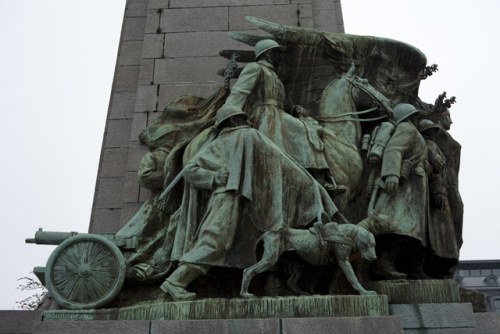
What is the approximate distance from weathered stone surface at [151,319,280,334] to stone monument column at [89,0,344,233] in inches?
109

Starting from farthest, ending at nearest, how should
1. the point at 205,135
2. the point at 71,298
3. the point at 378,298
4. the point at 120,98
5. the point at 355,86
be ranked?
the point at 120,98, the point at 355,86, the point at 205,135, the point at 71,298, the point at 378,298

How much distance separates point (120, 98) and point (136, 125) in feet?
3.08

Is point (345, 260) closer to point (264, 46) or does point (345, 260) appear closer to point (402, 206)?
point (402, 206)

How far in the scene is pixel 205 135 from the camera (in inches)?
297

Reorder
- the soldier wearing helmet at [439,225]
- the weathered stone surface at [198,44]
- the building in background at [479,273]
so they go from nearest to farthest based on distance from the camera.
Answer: the soldier wearing helmet at [439,225]
the weathered stone surface at [198,44]
the building in background at [479,273]

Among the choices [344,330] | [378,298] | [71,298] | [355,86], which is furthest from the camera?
[355,86]

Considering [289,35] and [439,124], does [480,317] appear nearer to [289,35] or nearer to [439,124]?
[439,124]

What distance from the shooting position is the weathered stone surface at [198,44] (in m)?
9.49

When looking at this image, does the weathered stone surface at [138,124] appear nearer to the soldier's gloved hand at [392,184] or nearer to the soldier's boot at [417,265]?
the soldier's gloved hand at [392,184]

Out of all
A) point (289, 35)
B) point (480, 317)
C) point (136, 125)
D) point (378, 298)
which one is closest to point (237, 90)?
point (289, 35)

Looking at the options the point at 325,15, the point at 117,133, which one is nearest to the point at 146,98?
the point at 117,133

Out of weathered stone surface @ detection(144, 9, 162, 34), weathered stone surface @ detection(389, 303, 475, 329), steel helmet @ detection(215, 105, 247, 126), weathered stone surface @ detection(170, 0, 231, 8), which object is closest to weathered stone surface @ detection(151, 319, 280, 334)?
weathered stone surface @ detection(389, 303, 475, 329)

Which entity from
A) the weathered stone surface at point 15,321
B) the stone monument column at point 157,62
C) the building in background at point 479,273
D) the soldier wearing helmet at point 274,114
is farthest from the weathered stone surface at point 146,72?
the building in background at point 479,273

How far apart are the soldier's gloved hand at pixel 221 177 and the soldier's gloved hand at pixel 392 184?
2080 mm
